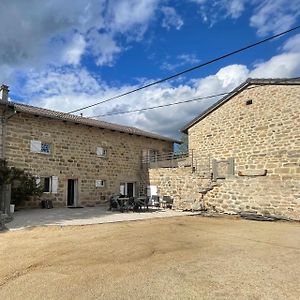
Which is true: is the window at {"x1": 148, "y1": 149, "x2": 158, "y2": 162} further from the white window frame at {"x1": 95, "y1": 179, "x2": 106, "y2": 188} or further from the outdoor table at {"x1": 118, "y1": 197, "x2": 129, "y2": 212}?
the outdoor table at {"x1": 118, "y1": 197, "x2": 129, "y2": 212}

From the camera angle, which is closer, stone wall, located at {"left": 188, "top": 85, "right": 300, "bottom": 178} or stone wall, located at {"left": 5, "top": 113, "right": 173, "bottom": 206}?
stone wall, located at {"left": 188, "top": 85, "right": 300, "bottom": 178}

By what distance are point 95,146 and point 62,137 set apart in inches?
84.6

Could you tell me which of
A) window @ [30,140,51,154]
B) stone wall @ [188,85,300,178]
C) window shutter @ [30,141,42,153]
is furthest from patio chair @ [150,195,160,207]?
window shutter @ [30,141,42,153]

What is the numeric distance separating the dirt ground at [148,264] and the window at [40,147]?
6850 mm

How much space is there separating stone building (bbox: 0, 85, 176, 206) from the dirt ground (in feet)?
21.7

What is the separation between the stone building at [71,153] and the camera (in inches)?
587

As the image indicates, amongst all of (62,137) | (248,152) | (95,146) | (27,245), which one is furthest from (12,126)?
(248,152)

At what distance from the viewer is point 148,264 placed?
580 cm

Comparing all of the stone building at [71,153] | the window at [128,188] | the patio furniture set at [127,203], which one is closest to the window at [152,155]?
the stone building at [71,153]

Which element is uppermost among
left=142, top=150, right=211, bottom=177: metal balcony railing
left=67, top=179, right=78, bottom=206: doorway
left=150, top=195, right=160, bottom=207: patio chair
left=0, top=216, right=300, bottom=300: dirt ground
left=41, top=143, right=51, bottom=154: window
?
left=41, top=143, right=51, bottom=154: window

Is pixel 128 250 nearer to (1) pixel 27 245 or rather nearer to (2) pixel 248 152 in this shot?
(1) pixel 27 245

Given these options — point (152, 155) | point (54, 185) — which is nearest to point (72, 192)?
point (54, 185)

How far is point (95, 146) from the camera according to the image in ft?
59.7

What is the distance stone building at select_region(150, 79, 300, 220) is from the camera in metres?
13.3
